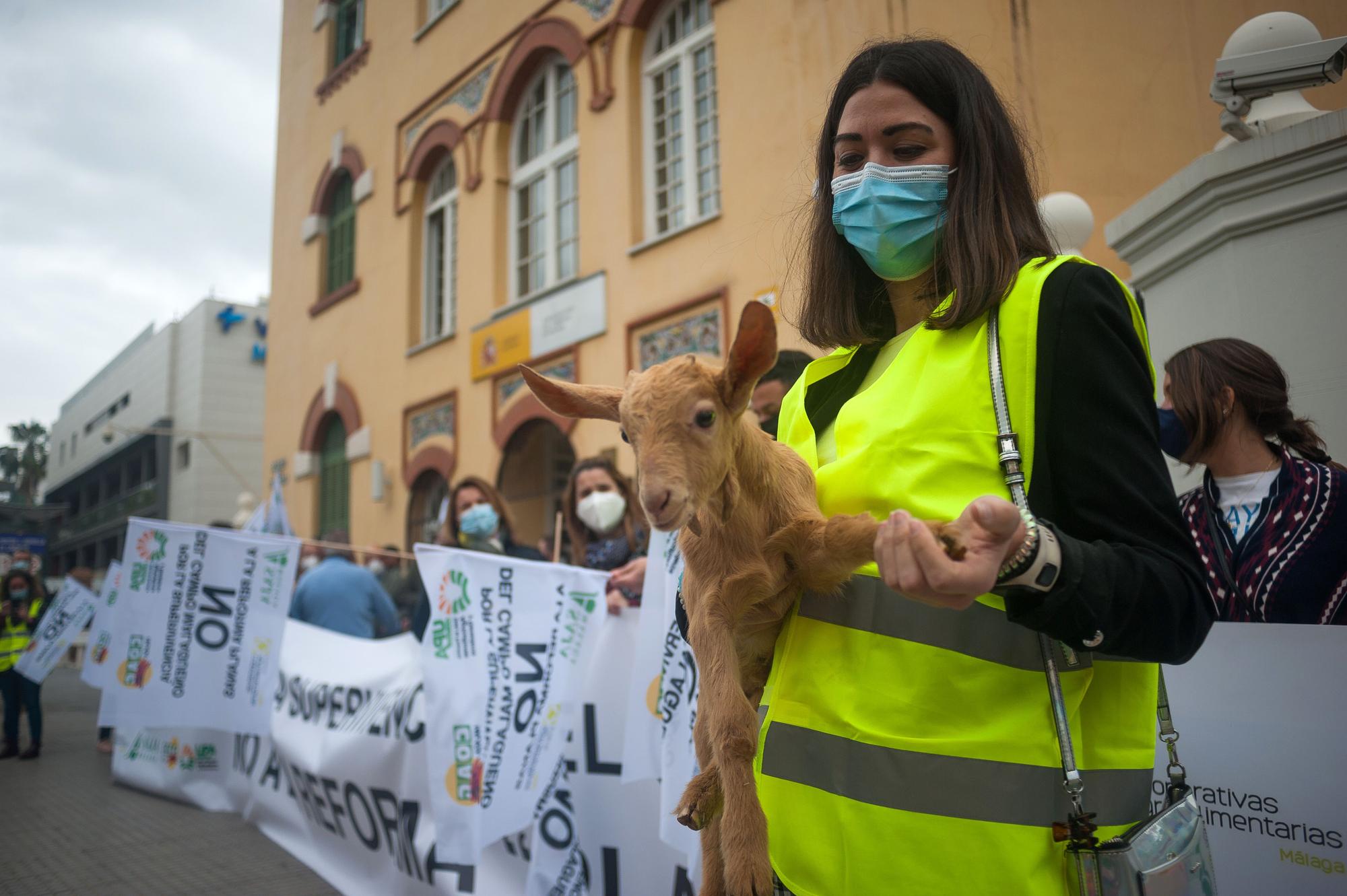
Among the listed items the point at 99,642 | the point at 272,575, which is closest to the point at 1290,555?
the point at 272,575

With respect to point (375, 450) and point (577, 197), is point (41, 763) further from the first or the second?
point (577, 197)

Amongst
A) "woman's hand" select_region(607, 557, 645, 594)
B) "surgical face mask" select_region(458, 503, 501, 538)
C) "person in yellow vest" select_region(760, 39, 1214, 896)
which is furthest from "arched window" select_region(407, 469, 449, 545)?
"person in yellow vest" select_region(760, 39, 1214, 896)

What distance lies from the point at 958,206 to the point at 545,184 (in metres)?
10.6

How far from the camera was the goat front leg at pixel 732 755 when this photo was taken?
1000mm

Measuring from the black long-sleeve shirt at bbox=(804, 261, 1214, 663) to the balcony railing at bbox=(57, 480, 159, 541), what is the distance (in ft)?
117

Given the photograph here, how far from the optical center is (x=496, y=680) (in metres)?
3.67

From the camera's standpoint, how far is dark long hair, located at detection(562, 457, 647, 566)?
4.77 m

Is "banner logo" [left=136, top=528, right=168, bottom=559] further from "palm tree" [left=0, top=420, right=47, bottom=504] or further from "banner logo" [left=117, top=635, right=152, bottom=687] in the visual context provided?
"palm tree" [left=0, top=420, right=47, bottom=504]

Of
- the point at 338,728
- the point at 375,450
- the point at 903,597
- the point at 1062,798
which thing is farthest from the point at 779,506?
the point at 375,450

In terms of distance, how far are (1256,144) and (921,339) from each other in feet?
9.82

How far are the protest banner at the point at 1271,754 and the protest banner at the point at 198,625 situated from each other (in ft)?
16.3

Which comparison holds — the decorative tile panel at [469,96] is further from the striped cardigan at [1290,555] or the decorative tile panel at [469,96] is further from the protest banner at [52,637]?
the striped cardigan at [1290,555]

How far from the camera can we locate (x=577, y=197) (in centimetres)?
1067

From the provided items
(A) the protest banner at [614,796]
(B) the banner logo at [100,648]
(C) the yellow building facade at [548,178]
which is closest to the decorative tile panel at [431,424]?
(C) the yellow building facade at [548,178]
